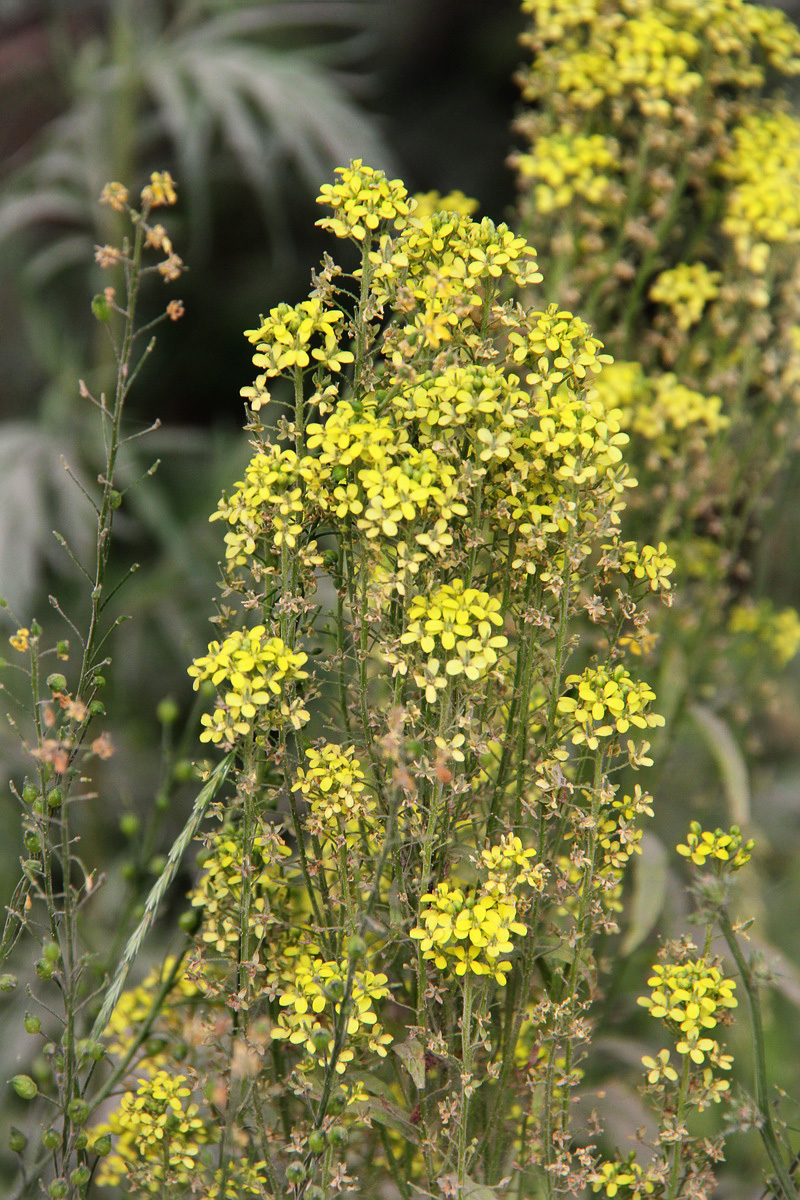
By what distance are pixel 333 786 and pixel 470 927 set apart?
114 millimetres

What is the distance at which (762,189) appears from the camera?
1058mm

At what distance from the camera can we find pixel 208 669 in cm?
58

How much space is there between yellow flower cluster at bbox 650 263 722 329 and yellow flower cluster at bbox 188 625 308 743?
646 millimetres

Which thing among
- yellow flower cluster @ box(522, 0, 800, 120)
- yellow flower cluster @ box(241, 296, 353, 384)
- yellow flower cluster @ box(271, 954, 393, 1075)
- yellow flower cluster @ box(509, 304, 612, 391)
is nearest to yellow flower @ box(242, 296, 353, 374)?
yellow flower cluster @ box(241, 296, 353, 384)

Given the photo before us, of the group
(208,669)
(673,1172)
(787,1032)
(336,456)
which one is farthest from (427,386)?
(787,1032)

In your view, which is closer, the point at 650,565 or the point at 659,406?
the point at 650,565

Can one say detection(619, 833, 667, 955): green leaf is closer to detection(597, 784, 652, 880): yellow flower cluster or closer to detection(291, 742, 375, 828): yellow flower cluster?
detection(597, 784, 652, 880): yellow flower cluster

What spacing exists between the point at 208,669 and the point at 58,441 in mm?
1018

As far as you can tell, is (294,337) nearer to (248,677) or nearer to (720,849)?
(248,677)

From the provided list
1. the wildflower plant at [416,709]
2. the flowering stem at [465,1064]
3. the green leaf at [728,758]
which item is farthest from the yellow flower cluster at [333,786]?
the green leaf at [728,758]

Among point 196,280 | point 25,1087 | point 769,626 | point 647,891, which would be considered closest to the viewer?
point 25,1087

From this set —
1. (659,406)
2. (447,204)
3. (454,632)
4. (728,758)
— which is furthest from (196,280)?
(454,632)

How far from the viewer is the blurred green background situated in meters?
1.41

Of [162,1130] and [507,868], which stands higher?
[507,868]
